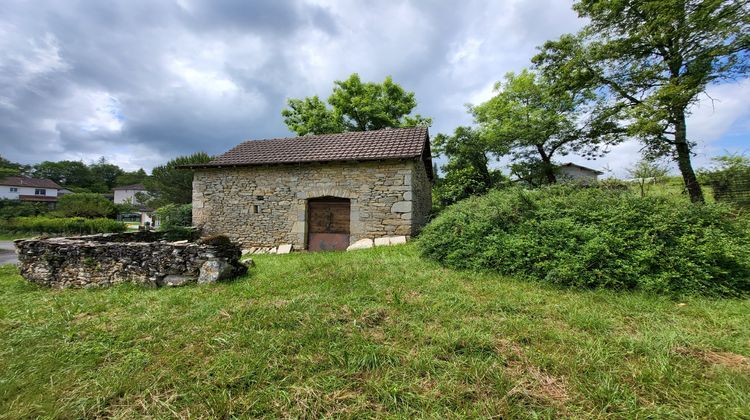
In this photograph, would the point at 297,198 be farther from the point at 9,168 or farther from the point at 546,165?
the point at 9,168

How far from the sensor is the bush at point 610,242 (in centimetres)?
352

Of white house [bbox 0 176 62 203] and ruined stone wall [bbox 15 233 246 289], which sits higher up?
white house [bbox 0 176 62 203]

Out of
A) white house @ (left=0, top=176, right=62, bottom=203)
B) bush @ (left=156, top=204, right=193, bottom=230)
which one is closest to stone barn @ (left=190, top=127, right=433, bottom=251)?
bush @ (left=156, top=204, right=193, bottom=230)

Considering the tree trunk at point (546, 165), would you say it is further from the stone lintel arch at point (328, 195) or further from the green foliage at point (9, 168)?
the green foliage at point (9, 168)

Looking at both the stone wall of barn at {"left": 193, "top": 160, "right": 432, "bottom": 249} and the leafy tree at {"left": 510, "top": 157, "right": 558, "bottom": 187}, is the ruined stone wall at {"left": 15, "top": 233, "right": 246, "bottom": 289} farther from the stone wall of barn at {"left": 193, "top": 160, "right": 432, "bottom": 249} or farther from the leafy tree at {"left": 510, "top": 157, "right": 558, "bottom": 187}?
the leafy tree at {"left": 510, "top": 157, "right": 558, "bottom": 187}

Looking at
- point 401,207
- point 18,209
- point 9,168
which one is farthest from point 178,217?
point 9,168

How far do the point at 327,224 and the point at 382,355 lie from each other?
7.48m

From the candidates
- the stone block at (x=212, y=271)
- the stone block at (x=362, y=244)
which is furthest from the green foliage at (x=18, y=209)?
the stone block at (x=362, y=244)

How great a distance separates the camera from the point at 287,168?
9.58 meters

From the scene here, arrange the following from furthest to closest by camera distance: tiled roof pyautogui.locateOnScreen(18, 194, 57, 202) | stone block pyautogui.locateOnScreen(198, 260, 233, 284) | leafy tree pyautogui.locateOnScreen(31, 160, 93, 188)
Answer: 1. leafy tree pyautogui.locateOnScreen(31, 160, 93, 188)
2. tiled roof pyautogui.locateOnScreen(18, 194, 57, 202)
3. stone block pyautogui.locateOnScreen(198, 260, 233, 284)

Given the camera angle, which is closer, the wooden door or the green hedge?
the wooden door

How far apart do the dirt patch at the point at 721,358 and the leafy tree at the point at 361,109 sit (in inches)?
725

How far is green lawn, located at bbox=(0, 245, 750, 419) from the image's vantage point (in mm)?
1710

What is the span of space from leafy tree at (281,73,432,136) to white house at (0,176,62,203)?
1666 inches
